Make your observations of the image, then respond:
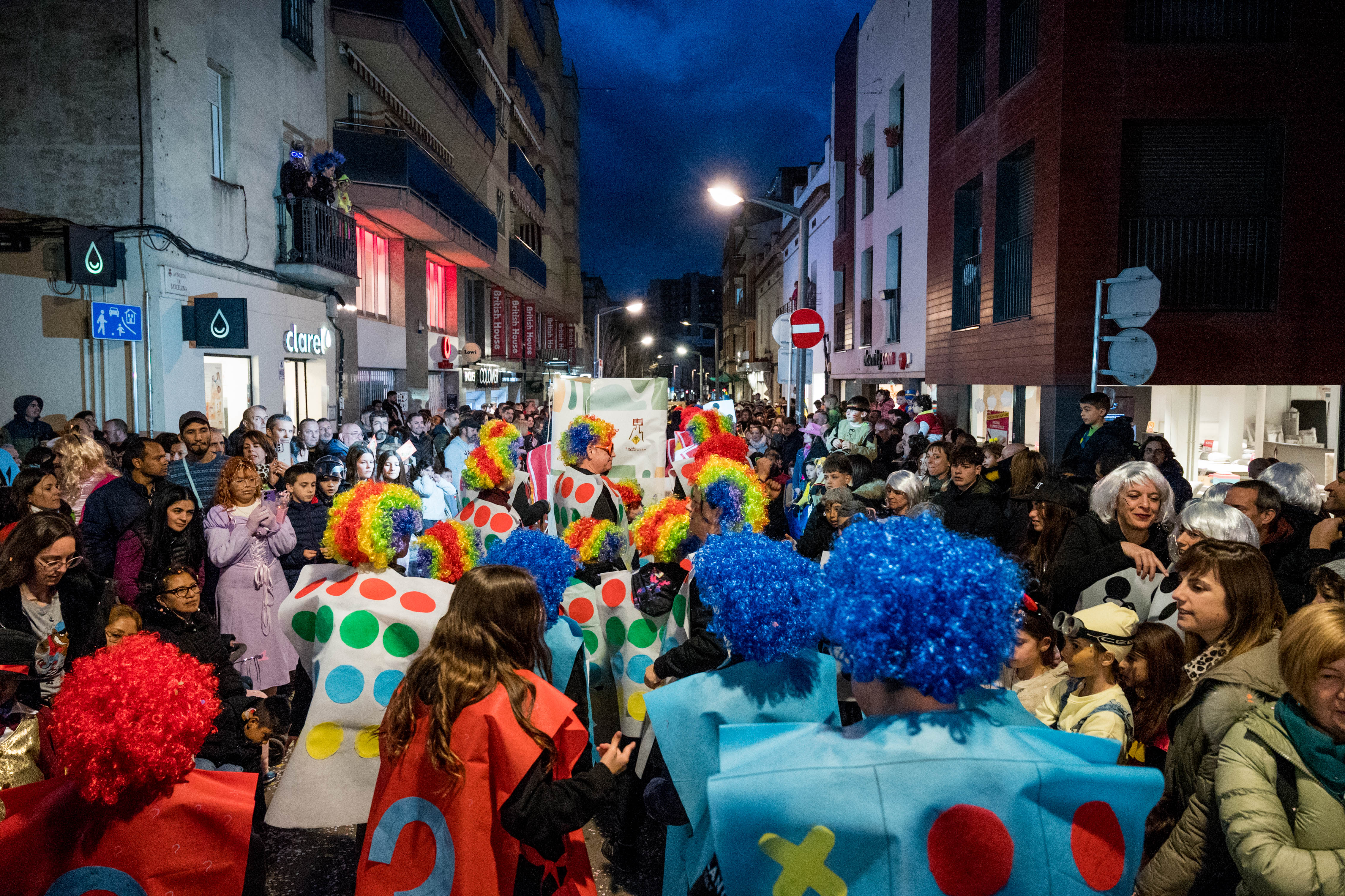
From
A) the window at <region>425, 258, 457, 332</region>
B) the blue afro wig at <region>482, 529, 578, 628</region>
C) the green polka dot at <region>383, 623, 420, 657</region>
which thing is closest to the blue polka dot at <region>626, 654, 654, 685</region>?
the blue afro wig at <region>482, 529, 578, 628</region>

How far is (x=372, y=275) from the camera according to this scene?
68.3 ft

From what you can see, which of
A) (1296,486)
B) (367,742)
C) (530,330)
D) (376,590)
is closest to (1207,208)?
(1296,486)

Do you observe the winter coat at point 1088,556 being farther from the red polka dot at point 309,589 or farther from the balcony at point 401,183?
the balcony at point 401,183

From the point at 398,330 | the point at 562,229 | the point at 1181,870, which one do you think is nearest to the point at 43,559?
the point at 1181,870

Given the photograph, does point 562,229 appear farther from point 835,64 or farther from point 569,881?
point 569,881

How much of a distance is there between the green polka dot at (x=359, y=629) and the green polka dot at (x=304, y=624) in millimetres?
201

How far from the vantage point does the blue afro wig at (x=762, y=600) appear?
288cm

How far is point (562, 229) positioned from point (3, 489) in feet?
163

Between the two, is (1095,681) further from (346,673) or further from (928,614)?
(346,673)

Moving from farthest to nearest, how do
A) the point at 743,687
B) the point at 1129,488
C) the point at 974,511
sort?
the point at 974,511
the point at 1129,488
the point at 743,687

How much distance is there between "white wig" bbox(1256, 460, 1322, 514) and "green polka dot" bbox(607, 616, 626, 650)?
401 cm

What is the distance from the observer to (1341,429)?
10617mm

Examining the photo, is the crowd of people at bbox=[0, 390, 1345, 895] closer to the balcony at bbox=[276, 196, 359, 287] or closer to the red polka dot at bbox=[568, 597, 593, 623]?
the red polka dot at bbox=[568, 597, 593, 623]

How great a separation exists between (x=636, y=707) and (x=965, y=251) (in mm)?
13463
